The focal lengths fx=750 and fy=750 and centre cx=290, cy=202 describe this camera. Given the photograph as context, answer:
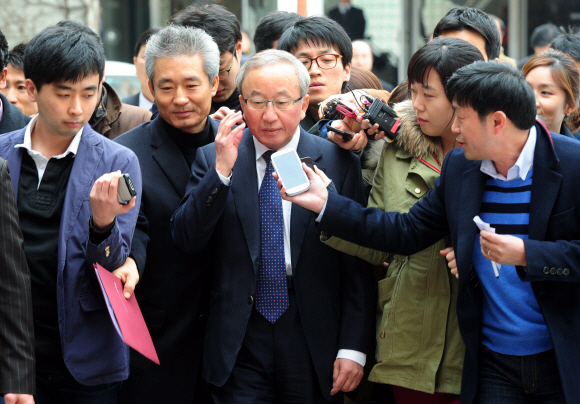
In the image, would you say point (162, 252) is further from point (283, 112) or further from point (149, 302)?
point (283, 112)

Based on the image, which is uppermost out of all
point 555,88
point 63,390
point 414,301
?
point 555,88

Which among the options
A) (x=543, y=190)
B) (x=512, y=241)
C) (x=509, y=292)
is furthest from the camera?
(x=509, y=292)

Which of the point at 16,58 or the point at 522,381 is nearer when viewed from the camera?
the point at 522,381

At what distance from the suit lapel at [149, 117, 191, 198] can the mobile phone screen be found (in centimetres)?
71

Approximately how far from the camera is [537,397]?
111 inches

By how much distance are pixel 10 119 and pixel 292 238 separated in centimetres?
165

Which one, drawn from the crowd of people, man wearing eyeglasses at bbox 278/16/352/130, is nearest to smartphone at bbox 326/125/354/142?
the crowd of people

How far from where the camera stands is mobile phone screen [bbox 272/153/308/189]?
302cm

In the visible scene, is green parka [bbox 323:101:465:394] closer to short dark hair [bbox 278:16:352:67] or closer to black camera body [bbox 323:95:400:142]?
black camera body [bbox 323:95:400:142]

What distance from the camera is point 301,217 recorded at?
3.28 meters

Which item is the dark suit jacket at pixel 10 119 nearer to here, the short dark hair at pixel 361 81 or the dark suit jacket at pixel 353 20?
the short dark hair at pixel 361 81

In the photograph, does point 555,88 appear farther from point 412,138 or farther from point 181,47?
point 181,47

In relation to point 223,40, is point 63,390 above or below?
below

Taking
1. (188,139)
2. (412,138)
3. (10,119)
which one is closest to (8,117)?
(10,119)
